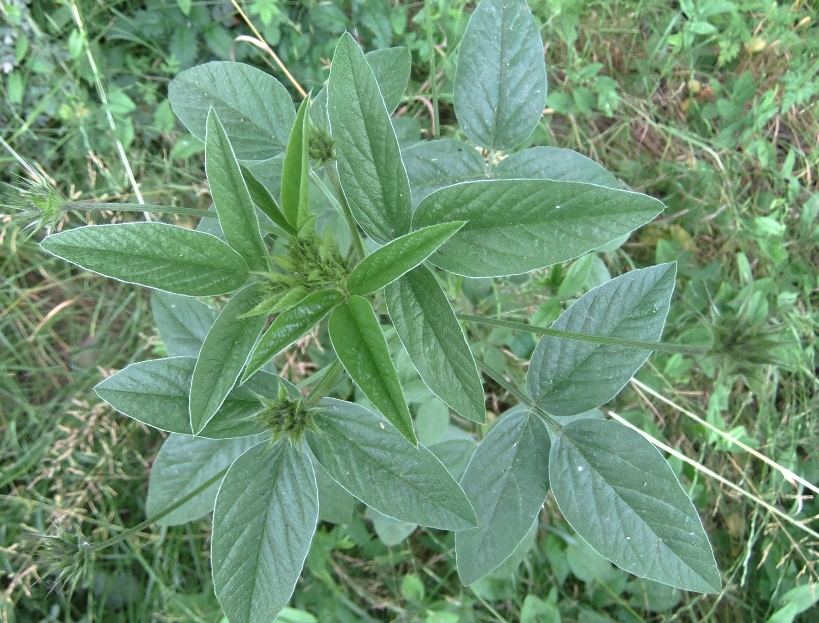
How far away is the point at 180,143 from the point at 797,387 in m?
2.36

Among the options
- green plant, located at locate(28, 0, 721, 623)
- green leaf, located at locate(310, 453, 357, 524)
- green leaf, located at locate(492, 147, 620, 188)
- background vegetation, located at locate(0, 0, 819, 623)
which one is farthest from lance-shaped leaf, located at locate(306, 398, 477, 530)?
background vegetation, located at locate(0, 0, 819, 623)

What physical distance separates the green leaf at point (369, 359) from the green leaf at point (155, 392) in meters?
0.39

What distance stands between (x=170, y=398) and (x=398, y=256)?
54 cm

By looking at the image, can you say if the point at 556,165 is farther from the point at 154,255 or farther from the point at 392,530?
the point at 392,530

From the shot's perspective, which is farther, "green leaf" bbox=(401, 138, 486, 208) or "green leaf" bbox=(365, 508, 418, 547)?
"green leaf" bbox=(365, 508, 418, 547)

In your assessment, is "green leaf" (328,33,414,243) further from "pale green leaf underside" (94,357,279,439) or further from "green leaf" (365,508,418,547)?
"green leaf" (365,508,418,547)

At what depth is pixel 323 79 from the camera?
2.13 metres

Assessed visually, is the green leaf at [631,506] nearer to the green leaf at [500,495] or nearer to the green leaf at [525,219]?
the green leaf at [500,495]

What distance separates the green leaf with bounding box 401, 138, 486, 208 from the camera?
1.27 metres

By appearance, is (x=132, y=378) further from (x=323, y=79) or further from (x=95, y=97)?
(x=95, y=97)

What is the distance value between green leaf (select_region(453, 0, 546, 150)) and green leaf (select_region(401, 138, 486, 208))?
45 millimetres

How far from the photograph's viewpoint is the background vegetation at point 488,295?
2025mm

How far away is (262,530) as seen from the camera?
3.33 ft

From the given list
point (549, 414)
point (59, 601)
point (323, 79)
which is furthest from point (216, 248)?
point (59, 601)
